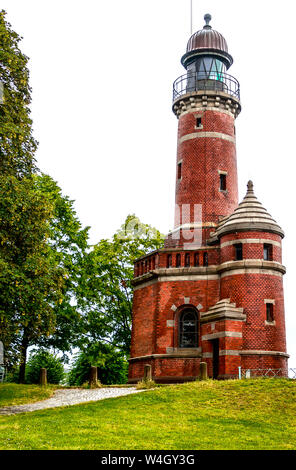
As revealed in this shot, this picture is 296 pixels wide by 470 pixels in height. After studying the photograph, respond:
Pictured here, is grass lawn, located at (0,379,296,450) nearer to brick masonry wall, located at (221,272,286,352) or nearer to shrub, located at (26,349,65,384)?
brick masonry wall, located at (221,272,286,352)

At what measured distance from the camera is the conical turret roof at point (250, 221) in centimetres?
2784

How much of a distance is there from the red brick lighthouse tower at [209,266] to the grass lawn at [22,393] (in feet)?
18.4

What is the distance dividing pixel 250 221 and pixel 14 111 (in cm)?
1301

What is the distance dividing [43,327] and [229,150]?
1830 centimetres

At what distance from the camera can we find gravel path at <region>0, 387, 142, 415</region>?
20922 mm

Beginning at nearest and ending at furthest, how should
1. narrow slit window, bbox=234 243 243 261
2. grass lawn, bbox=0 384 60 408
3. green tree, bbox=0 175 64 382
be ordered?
1. green tree, bbox=0 175 64 382
2. grass lawn, bbox=0 384 60 408
3. narrow slit window, bbox=234 243 243 261

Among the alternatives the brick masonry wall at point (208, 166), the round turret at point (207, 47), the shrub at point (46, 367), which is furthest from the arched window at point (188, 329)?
the round turret at point (207, 47)

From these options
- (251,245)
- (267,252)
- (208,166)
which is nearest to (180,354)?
(251,245)

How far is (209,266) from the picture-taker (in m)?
28.9

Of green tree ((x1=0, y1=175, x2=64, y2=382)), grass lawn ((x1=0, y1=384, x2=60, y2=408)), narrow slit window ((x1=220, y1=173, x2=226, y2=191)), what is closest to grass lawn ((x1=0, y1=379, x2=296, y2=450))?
green tree ((x1=0, y1=175, x2=64, y2=382))

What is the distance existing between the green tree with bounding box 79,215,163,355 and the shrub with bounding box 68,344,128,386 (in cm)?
73

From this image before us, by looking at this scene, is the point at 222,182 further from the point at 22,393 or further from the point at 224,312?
the point at 22,393

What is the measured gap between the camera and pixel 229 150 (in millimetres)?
33875
